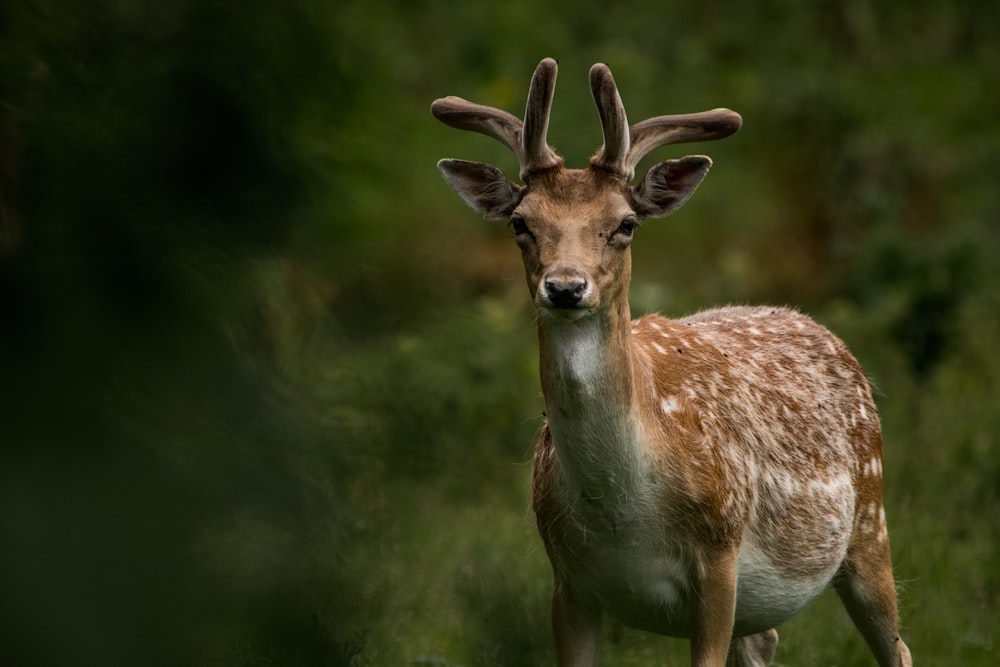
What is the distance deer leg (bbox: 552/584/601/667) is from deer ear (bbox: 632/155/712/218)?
1.42 meters

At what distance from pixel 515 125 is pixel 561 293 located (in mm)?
934

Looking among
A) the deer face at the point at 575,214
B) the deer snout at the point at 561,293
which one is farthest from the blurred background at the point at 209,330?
the deer face at the point at 575,214

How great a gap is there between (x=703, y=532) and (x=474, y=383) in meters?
5.72

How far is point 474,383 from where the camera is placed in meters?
10.8

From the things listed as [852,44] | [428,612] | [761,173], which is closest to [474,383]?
[428,612]

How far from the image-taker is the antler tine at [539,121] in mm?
4820

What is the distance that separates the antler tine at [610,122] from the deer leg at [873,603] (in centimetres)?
218

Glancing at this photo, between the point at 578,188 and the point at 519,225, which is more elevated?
the point at 578,188

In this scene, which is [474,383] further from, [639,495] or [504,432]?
[639,495]

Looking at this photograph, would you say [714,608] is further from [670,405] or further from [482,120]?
[482,120]

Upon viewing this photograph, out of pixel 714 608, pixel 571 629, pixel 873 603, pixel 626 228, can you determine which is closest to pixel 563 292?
pixel 626 228

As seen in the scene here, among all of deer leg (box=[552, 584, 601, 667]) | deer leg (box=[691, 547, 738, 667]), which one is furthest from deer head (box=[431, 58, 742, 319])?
deer leg (box=[552, 584, 601, 667])

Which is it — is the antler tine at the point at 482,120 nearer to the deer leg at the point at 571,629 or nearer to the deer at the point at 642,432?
the deer at the point at 642,432

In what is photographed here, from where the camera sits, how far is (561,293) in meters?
4.50
